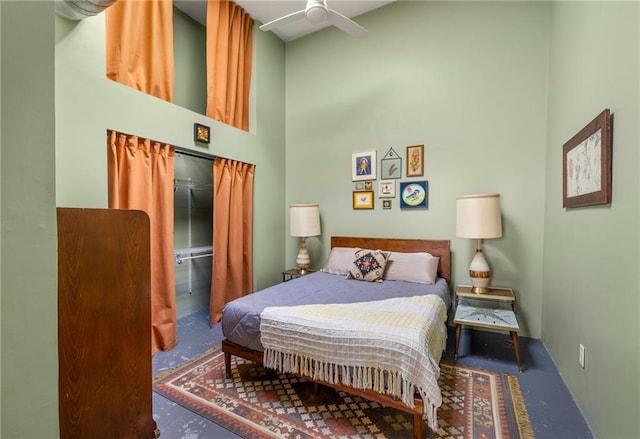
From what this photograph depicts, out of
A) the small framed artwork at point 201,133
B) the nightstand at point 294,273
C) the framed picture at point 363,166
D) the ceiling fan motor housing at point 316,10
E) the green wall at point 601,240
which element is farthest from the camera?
the nightstand at point 294,273

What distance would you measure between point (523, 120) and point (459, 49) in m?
0.99

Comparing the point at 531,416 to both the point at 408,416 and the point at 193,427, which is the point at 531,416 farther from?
the point at 193,427

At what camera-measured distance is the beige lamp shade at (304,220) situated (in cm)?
334

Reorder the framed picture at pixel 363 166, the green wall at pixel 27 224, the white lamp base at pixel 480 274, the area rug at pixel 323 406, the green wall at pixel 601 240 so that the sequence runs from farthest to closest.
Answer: the framed picture at pixel 363 166 < the white lamp base at pixel 480 274 < the area rug at pixel 323 406 < the green wall at pixel 601 240 < the green wall at pixel 27 224

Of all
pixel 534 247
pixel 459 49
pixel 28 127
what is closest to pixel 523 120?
pixel 459 49

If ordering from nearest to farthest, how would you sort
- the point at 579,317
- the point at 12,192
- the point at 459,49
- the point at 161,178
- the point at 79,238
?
the point at 12,192 < the point at 79,238 < the point at 579,317 < the point at 161,178 < the point at 459,49

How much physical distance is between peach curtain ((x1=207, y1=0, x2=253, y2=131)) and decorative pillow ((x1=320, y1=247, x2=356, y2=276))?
189 cm

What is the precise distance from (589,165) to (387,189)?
5.92 feet

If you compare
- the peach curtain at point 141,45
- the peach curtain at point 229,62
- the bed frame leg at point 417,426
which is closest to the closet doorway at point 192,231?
the peach curtain at point 229,62

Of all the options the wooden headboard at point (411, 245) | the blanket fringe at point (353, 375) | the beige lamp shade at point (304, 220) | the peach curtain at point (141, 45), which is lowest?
the blanket fringe at point (353, 375)

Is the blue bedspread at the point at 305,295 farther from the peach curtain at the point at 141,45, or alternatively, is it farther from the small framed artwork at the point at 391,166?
the peach curtain at the point at 141,45

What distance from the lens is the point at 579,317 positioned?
1.73 m

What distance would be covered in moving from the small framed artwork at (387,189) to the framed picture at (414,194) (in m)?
0.09

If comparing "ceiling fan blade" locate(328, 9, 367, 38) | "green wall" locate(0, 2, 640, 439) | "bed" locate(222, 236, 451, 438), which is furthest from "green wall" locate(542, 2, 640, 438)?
"ceiling fan blade" locate(328, 9, 367, 38)
